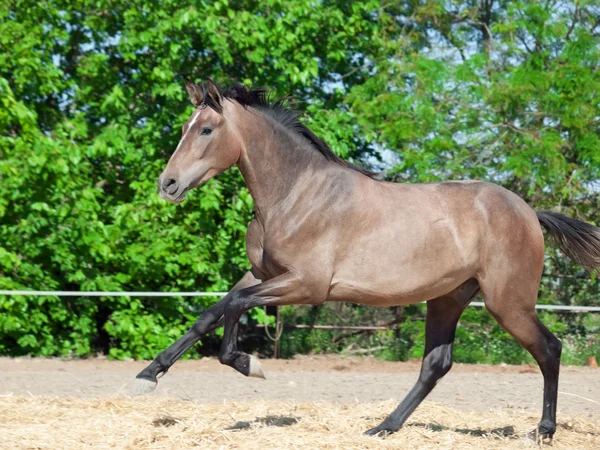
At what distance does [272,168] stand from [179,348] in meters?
1.22

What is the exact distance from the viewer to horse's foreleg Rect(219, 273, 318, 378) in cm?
463

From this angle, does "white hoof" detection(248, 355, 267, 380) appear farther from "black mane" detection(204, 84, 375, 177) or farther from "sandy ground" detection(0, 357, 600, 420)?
"sandy ground" detection(0, 357, 600, 420)

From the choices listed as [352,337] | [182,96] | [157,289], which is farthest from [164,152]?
[352,337]

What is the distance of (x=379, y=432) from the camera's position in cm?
512

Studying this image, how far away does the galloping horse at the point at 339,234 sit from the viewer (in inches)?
185

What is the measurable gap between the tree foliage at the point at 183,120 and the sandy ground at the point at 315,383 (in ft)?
3.25

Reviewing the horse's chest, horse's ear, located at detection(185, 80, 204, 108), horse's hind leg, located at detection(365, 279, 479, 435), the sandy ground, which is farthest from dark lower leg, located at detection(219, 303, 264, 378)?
the sandy ground

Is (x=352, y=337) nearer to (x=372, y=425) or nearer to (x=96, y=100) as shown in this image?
(x=96, y=100)

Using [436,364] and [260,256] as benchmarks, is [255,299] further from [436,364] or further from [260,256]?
[436,364]

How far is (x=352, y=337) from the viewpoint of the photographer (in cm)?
1201

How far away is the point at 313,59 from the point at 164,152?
2.33 meters

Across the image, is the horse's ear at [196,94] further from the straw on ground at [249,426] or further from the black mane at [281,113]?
the straw on ground at [249,426]

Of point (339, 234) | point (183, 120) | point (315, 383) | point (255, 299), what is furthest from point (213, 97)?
point (183, 120)

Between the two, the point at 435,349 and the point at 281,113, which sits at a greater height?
the point at 281,113
